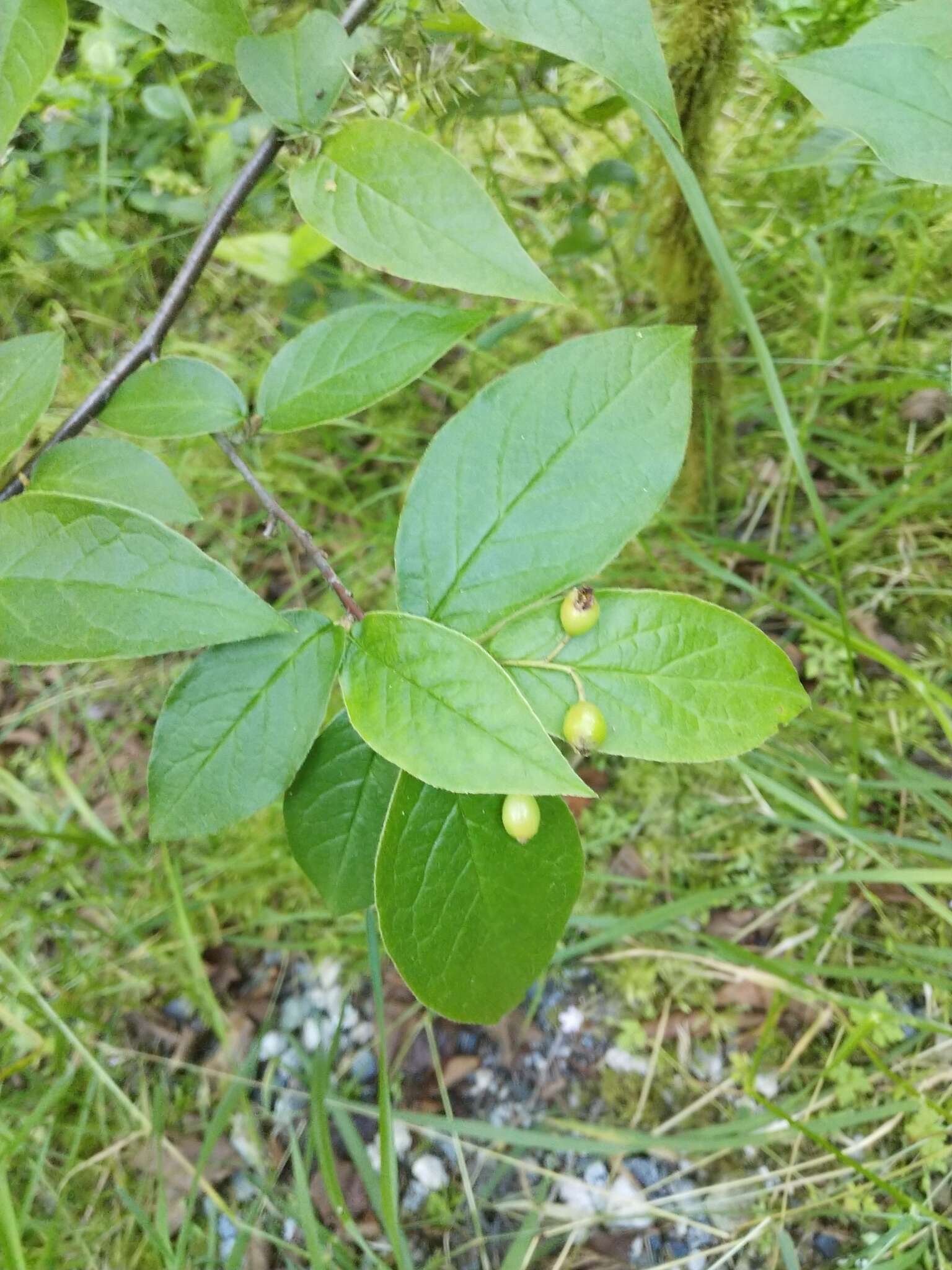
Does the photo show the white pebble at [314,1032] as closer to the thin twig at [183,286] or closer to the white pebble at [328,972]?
the white pebble at [328,972]

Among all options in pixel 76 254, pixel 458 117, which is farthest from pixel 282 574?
pixel 458 117

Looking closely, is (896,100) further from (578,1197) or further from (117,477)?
(578,1197)

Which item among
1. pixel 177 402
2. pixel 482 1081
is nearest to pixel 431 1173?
pixel 482 1081

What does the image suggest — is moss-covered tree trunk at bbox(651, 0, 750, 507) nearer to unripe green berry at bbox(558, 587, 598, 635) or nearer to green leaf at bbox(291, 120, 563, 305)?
green leaf at bbox(291, 120, 563, 305)

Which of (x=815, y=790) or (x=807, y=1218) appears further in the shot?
(x=815, y=790)

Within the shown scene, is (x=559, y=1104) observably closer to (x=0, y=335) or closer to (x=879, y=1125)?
(x=879, y=1125)

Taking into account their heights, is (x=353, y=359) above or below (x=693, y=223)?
above

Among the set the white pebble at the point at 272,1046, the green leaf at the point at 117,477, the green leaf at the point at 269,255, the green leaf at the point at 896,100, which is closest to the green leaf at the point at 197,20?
the green leaf at the point at 117,477
